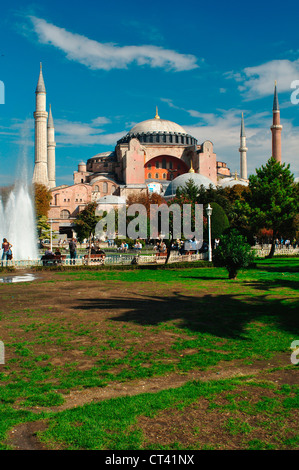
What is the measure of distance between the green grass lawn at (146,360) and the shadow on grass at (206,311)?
0.02 meters

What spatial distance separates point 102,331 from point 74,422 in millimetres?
2789

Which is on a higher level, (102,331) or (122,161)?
(122,161)

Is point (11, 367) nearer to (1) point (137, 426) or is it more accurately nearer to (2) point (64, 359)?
(2) point (64, 359)

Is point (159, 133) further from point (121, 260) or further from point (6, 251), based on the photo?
point (6, 251)

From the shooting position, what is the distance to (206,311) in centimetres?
730

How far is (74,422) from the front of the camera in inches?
124

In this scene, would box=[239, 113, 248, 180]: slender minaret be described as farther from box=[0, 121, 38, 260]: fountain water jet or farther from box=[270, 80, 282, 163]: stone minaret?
box=[0, 121, 38, 260]: fountain water jet

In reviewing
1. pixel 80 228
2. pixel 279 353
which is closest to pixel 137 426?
pixel 279 353

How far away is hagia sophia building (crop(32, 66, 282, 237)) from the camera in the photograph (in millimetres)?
53281

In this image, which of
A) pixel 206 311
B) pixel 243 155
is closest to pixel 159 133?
pixel 243 155

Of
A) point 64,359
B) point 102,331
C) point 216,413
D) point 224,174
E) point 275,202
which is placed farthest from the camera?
point 224,174

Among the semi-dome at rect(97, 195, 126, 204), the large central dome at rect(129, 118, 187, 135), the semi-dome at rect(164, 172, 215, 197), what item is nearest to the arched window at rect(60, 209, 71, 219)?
the semi-dome at rect(97, 195, 126, 204)
